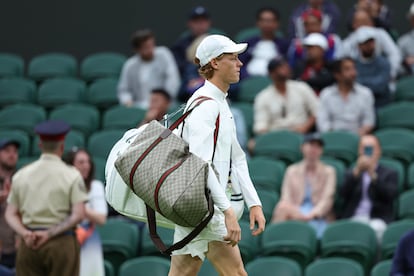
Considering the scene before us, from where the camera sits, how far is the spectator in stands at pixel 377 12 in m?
12.6

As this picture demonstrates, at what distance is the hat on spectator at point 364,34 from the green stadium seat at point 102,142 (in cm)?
265

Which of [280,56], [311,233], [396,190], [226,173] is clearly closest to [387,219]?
[396,190]

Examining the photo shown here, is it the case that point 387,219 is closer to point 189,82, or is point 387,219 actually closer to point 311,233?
point 311,233

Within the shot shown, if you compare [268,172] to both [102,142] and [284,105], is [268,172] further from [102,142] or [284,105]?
[102,142]

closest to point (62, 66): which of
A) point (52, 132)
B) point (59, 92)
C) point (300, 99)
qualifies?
point (59, 92)

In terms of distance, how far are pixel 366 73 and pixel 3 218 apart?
4470 mm

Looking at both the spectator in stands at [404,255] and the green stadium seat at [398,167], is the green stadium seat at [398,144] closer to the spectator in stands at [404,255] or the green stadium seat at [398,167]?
the green stadium seat at [398,167]

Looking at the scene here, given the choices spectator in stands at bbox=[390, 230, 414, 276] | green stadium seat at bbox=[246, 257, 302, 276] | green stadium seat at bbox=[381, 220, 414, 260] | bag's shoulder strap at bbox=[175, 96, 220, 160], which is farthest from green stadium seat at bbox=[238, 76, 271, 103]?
bag's shoulder strap at bbox=[175, 96, 220, 160]

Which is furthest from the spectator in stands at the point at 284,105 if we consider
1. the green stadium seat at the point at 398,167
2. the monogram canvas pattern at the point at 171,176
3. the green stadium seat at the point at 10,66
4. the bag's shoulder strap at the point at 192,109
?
the monogram canvas pattern at the point at 171,176

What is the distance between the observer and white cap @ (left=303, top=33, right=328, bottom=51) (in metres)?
11.8

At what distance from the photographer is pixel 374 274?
27.8ft

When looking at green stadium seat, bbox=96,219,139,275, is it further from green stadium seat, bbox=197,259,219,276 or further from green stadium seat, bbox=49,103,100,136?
green stadium seat, bbox=49,103,100,136

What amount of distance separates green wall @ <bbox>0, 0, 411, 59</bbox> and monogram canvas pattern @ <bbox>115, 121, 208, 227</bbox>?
8.60m

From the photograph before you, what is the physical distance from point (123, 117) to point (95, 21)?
9.97ft
